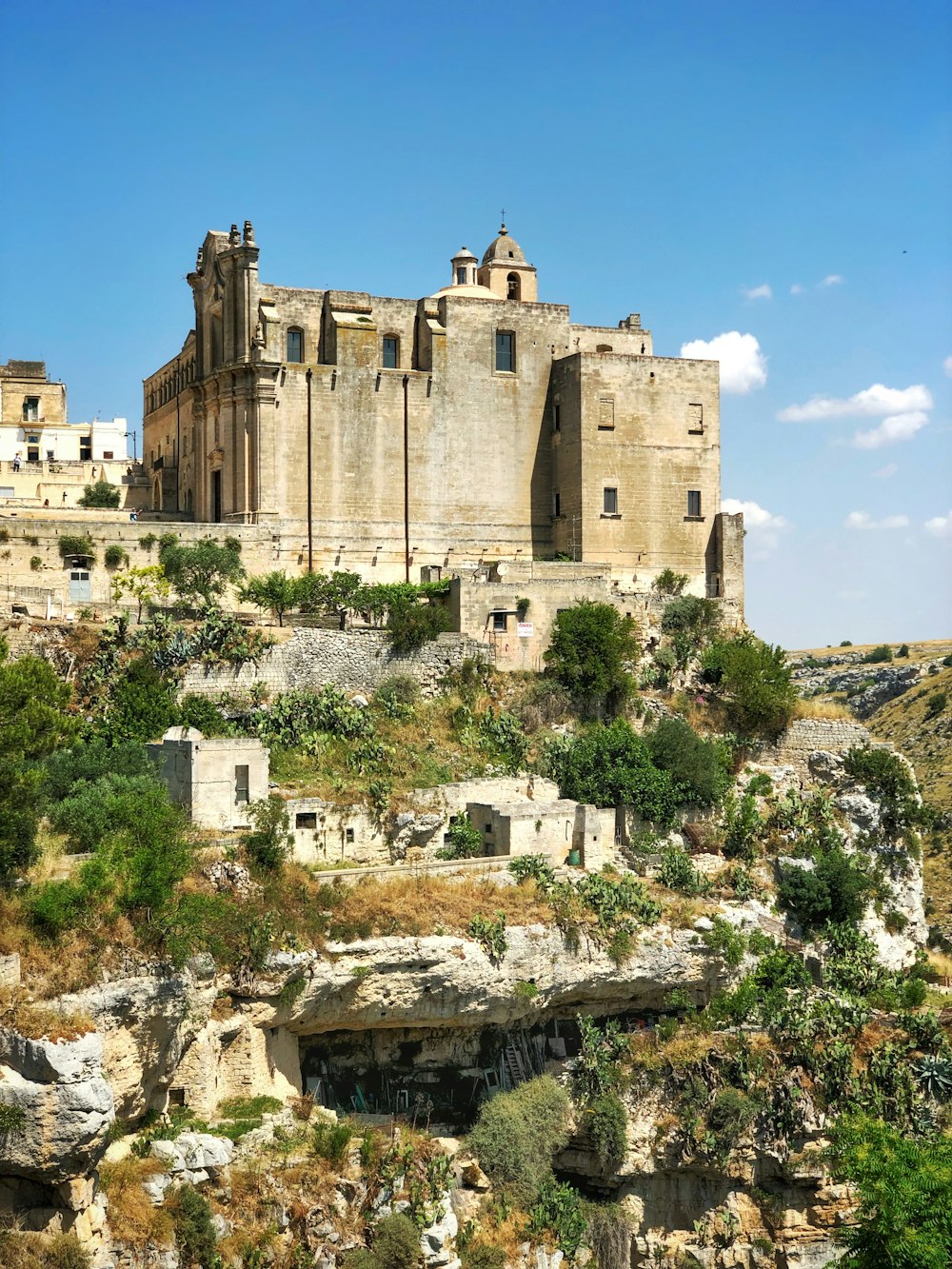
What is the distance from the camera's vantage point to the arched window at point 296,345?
43844 millimetres

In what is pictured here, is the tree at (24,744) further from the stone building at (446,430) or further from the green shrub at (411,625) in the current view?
the stone building at (446,430)

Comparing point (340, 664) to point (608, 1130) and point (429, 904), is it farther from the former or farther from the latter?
point (608, 1130)

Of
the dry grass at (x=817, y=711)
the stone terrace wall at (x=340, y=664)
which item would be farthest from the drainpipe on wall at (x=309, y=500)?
the dry grass at (x=817, y=711)

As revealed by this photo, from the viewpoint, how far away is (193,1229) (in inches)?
1028

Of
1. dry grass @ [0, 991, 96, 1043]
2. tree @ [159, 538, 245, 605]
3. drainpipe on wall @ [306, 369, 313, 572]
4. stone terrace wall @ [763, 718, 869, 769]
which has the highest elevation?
drainpipe on wall @ [306, 369, 313, 572]

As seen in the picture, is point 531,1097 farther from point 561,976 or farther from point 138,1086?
point 138,1086

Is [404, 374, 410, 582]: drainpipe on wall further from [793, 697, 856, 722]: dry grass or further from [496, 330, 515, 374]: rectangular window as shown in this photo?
[793, 697, 856, 722]: dry grass

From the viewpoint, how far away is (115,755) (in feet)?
108

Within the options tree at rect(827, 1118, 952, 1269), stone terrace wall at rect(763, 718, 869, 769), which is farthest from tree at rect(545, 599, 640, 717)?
tree at rect(827, 1118, 952, 1269)

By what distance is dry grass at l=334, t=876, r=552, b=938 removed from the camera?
101 feet

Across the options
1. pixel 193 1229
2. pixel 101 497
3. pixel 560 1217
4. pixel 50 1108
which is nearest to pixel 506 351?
pixel 101 497

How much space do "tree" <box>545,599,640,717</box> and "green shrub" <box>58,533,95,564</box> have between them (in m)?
10.8

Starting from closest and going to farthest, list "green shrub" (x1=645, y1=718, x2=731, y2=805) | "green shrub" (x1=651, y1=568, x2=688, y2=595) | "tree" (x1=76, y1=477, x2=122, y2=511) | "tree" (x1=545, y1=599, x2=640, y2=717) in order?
"green shrub" (x1=645, y1=718, x2=731, y2=805)
"tree" (x1=545, y1=599, x2=640, y2=717)
"green shrub" (x1=651, y1=568, x2=688, y2=595)
"tree" (x1=76, y1=477, x2=122, y2=511)

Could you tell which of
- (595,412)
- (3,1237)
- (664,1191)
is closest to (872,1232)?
(664,1191)
